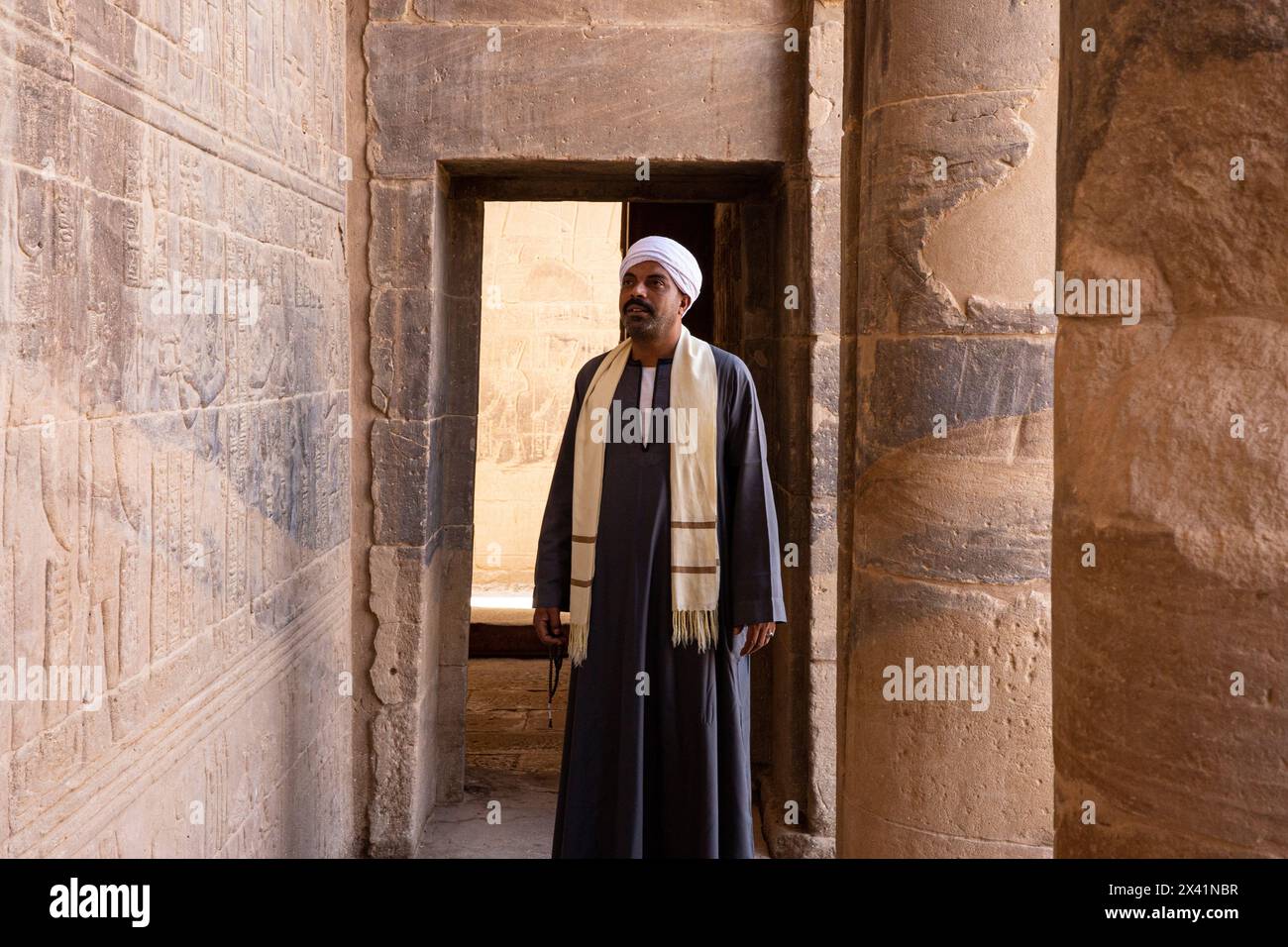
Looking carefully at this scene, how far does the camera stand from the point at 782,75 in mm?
4918

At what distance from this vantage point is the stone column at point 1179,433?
1573mm

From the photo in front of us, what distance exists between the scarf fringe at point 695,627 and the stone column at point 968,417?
54 centimetres

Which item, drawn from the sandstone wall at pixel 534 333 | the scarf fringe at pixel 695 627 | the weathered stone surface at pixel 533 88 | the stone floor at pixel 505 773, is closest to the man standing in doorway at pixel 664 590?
the scarf fringe at pixel 695 627

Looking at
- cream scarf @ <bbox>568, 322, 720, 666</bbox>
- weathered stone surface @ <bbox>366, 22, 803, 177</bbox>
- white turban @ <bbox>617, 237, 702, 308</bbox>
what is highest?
weathered stone surface @ <bbox>366, 22, 803, 177</bbox>

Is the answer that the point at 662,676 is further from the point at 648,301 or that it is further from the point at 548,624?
the point at 648,301

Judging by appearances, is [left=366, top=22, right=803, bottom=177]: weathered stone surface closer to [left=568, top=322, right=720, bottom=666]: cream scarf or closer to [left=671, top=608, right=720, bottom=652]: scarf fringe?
[left=568, top=322, right=720, bottom=666]: cream scarf

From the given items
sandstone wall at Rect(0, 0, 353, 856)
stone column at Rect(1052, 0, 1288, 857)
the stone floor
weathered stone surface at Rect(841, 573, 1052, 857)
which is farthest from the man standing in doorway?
stone column at Rect(1052, 0, 1288, 857)

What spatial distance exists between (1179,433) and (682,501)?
2.09 meters

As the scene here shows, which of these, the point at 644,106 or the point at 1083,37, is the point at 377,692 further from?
the point at 1083,37

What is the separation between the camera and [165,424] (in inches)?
113

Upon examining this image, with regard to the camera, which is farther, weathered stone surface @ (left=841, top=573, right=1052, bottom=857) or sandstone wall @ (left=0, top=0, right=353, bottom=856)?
weathered stone surface @ (left=841, top=573, right=1052, bottom=857)

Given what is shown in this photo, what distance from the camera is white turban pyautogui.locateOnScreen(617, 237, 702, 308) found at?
12.2 ft

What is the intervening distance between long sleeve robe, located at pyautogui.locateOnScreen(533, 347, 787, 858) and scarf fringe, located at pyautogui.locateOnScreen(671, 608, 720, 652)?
0.11 feet

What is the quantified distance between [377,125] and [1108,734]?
155 inches
